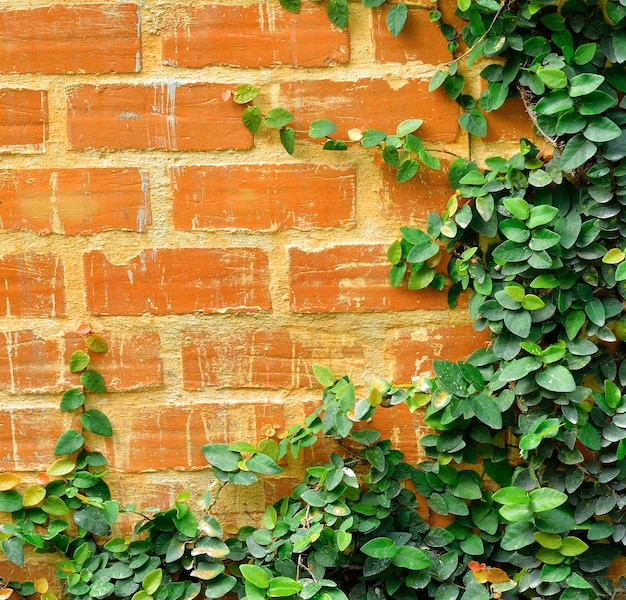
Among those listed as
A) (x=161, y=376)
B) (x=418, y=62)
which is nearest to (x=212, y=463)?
(x=161, y=376)

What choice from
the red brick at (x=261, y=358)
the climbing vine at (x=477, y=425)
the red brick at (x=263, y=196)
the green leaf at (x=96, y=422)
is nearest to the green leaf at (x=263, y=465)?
the climbing vine at (x=477, y=425)

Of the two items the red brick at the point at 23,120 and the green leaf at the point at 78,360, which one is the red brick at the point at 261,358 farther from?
the red brick at the point at 23,120

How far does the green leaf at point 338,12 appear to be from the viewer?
0.93 metres

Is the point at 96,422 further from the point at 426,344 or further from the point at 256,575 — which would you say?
the point at 426,344

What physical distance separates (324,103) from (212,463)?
0.53 metres

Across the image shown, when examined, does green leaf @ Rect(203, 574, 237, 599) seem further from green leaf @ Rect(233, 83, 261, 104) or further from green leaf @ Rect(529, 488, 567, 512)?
green leaf @ Rect(233, 83, 261, 104)

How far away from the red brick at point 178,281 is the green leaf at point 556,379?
1.30 ft

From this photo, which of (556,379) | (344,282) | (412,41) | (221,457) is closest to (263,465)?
(221,457)

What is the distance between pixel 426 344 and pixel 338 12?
1.58 ft

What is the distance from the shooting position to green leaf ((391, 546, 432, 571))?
0.92 metres

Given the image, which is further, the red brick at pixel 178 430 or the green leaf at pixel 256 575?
the red brick at pixel 178 430

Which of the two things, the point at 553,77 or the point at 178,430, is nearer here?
the point at 553,77

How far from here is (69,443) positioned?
982 millimetres

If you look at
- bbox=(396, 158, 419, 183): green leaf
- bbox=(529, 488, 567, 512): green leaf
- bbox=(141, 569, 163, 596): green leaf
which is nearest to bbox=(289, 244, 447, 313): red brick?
bbox=(396, 158, 419, 183): green leaf
